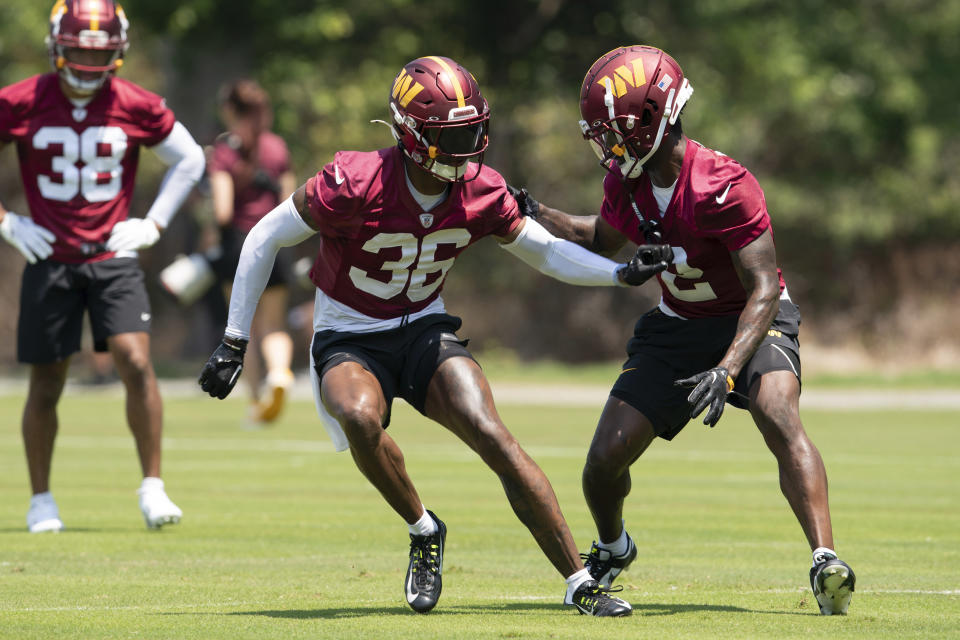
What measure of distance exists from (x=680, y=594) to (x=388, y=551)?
6.28 feet

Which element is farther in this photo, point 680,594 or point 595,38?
point 595,38

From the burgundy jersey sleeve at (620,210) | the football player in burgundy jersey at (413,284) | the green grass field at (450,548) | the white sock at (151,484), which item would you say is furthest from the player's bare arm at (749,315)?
the white sock at (151,484)

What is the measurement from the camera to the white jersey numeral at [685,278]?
21.8 ft

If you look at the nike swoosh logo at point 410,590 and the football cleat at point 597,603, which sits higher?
the football cleat at point 597,603

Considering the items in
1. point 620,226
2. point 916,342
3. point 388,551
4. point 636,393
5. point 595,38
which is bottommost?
point 916,342

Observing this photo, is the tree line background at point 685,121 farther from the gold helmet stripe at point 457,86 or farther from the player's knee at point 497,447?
the player's knee at point 497,447

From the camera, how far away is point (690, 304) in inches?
272

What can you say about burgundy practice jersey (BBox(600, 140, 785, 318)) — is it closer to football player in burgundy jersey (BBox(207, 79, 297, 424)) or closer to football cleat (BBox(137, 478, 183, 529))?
football cleat (BBox(137, 478, 183, 529))

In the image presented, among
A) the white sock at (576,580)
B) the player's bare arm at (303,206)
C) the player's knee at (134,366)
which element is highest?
the player's bare arm at (303,206)

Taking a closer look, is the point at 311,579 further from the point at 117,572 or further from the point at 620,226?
the point at 620,226

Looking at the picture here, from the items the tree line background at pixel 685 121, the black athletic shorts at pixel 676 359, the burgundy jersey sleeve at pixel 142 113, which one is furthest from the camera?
the tree line background at pixel 685 121

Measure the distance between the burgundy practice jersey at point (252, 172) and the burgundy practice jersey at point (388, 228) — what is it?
8.67 m

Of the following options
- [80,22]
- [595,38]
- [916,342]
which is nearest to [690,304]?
[80,22]

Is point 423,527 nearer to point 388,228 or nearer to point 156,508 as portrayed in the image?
point 388,228
